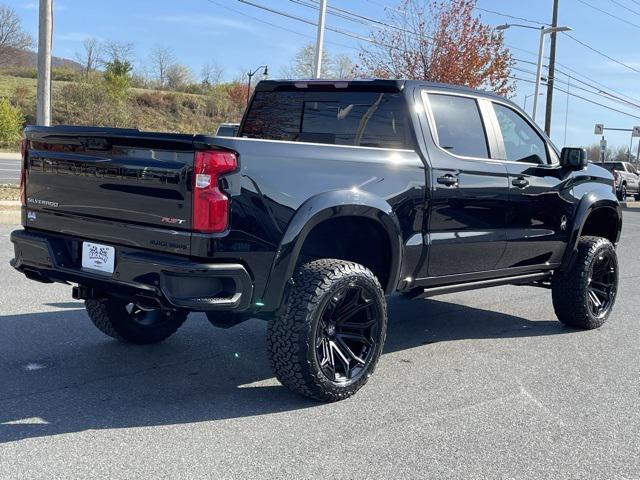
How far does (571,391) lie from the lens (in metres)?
4.61

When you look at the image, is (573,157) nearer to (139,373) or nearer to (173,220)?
(173,220)

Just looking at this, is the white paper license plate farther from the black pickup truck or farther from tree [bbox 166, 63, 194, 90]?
tree [bbox 166, 63, 194, 90]

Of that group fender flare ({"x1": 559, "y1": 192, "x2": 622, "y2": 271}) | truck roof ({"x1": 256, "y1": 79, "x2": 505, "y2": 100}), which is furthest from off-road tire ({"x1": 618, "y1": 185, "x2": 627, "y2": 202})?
truck roof ({"x1": 256, "y1": 79, "x2": 505, "y2": 100})

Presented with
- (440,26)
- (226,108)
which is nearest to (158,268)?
(440,26)

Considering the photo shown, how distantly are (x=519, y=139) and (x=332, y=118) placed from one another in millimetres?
1634

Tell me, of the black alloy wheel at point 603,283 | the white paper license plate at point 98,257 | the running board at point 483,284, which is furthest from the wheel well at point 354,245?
the black alloy wheel at point 603,283

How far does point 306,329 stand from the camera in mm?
3963

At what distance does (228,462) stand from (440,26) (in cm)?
2604

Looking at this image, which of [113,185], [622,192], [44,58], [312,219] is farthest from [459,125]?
[622,192]

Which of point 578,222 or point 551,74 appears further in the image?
point 551,74

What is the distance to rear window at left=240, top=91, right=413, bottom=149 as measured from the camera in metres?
4.93

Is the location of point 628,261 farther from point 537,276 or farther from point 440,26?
point 440,26

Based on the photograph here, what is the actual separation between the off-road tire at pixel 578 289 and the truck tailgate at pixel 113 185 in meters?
3.86

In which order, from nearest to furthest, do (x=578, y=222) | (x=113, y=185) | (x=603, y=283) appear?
(x=113, y=185)
(x=578, y=222)
(x=603, y=283)
